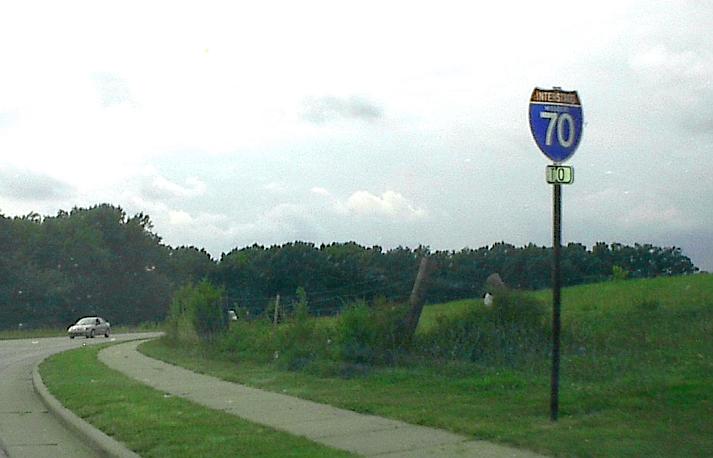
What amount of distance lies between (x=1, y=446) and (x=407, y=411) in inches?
194

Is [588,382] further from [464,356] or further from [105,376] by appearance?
[105,376]

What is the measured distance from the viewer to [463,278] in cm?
2734

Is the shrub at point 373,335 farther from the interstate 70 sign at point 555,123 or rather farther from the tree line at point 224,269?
the interstate 70 sign at point 555,123

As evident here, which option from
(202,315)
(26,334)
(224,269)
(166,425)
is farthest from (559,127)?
(26,334)

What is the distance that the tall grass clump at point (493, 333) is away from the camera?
1555 centimetres

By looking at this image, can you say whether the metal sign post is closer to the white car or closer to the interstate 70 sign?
the interstate 70 sign

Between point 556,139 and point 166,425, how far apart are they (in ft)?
18.8

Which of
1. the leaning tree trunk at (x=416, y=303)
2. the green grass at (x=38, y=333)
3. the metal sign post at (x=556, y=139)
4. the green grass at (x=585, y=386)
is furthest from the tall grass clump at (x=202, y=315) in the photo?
the green grass at (x=38, y=333)

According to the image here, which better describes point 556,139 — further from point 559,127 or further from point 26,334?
point 26,334

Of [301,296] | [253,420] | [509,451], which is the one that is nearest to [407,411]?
[253,420]

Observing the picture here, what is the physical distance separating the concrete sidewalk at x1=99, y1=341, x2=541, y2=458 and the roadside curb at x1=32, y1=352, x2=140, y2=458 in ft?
5.91

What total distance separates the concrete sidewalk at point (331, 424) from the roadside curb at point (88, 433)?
1801 millimetres

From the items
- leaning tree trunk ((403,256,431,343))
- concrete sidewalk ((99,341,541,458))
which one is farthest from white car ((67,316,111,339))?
leaning tree trunk ((403,256,431,343))

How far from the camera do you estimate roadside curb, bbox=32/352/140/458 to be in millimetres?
10430
